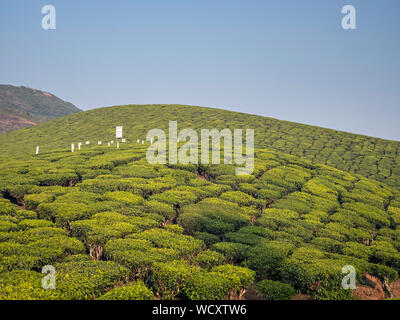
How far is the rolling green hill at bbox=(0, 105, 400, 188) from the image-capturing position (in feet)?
203

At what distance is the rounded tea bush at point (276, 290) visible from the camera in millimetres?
16062

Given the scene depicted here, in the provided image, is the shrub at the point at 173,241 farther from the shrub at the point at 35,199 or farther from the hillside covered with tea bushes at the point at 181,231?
the shrub at the point at 35,199

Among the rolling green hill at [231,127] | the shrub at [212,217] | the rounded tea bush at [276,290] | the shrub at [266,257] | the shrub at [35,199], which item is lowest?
the rounded tea bush at [276,290]

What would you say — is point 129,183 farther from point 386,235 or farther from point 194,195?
point 386,235

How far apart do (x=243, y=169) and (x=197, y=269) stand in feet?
65.5

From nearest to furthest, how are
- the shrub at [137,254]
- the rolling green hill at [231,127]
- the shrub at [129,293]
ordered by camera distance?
the shrub at [129,293] < the shrub at [137,254] < the rolling green hill at [231,127]

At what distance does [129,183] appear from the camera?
27859 millimetres

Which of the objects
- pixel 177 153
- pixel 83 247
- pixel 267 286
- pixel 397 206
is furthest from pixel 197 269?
pixel 397 206

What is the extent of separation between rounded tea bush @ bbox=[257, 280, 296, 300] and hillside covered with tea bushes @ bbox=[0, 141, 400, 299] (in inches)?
2.0

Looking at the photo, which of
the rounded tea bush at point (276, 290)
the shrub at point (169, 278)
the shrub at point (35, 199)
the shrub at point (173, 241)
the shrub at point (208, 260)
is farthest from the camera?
the shrub at point (35, 199)

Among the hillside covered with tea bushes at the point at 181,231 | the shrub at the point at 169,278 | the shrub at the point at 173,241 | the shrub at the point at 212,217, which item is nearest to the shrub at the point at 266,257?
the hillside covered with tea bushes at the point at 181,231

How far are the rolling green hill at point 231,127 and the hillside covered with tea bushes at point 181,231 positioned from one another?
88.0 ft

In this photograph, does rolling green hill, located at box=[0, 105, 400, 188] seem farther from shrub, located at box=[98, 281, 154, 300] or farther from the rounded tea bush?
shrub, located at box=[98, 281, 154, 300]

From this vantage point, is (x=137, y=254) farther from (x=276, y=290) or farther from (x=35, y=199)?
(x=35, y=199)
